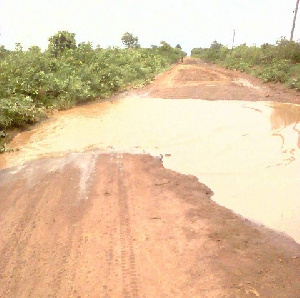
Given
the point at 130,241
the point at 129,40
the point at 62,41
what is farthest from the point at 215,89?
the point at 129,40

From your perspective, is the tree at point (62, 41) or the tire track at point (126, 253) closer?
the tire track at point (126, 253)

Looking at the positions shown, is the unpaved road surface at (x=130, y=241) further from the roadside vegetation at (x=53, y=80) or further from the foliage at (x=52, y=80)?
the foliage at (x=52, y=80)

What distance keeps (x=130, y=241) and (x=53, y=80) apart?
1191cm

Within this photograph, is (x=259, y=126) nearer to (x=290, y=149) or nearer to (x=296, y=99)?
(x=290, y=149)

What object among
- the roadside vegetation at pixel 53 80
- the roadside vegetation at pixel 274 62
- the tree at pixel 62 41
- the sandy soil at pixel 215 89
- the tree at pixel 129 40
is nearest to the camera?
the roadside vegetation at pixel 53 80

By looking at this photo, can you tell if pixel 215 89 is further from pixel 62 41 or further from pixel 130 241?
pixel 130 241

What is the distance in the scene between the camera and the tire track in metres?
3.90

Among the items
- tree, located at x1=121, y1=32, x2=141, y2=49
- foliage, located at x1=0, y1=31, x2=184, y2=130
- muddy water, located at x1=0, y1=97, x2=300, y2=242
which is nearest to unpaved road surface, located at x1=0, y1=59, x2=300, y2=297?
muddy water, located at x1=0, y1=97, x2=300, y2=242

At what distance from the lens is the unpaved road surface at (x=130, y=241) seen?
3920 mm

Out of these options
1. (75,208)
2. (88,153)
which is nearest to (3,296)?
(75,208)

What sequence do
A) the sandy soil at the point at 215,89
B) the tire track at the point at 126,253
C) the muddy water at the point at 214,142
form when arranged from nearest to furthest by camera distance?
the tire track at the point at 126,253 → the muddy water at the point at 214,142 → the sandy soil at the point at 215,89

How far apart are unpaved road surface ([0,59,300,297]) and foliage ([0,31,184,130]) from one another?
498 centimetres

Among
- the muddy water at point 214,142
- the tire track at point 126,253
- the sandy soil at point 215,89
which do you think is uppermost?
the sandy soil at point 215,89

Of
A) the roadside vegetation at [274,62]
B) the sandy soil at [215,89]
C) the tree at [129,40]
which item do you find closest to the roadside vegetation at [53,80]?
the sandy soil at [215,89]
